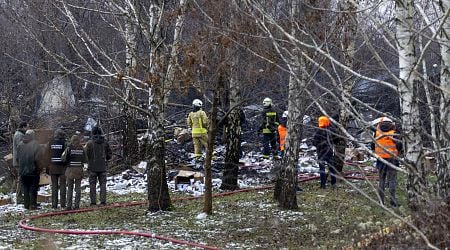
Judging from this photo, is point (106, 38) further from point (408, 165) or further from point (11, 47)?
point (408, 165)

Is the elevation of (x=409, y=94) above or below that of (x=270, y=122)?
above

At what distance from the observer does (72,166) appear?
14.2 m

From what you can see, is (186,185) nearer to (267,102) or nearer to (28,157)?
(267,102)

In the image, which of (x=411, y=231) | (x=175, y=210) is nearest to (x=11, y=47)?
(x=175, y=210)

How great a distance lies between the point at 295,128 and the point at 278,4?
8.23 feet

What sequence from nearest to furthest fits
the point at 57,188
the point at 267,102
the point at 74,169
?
the point at 74,169 → the point at 57,188 → the point at 267,102

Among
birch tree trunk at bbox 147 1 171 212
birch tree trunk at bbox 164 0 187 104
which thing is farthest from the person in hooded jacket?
birch tree trunk at bbox 164 0 187 104

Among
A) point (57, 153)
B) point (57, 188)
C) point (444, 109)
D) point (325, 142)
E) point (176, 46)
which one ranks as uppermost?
point (176, 46)

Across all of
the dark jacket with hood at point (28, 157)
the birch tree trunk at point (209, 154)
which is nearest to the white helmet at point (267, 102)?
the birch tree trunk at point (209, 154)

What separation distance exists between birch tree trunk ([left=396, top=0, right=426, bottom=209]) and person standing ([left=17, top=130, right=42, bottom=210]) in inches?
391

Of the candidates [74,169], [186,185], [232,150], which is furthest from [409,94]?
[186,185]

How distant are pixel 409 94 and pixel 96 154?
9.02m

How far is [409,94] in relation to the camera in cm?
644

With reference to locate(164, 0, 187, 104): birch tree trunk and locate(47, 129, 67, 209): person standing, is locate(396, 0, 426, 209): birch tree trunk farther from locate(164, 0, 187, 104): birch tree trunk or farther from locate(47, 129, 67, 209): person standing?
locate(47, 129, 67, 209): person standing
